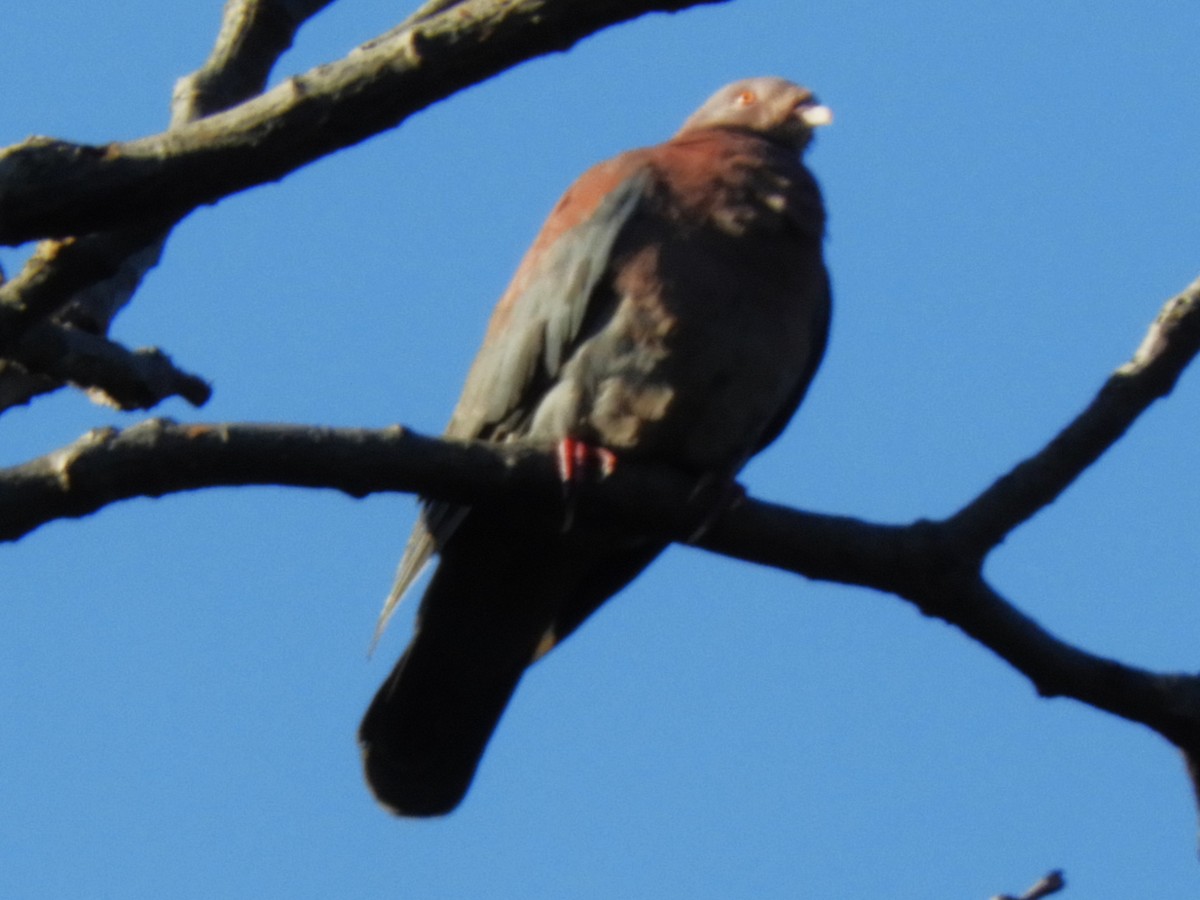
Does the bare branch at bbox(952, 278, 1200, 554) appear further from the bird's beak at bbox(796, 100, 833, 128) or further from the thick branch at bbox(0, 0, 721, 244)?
the bird's beak at bbox(796, 100, 833, 128)

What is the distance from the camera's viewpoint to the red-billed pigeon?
4.87 metres

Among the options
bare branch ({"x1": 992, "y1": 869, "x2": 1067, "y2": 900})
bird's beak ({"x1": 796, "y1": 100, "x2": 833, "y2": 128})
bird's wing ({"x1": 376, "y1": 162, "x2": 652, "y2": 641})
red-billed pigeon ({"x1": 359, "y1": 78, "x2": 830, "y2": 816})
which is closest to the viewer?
bare branch ({"x1": 992, "y1": 869, "x2": 1067, "y2": 900})

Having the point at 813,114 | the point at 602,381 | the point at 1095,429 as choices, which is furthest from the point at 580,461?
the point at 813,114

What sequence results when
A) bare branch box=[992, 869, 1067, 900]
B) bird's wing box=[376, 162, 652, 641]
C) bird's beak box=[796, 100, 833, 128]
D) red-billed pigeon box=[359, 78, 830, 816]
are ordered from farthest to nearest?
bird's beak box=[796, 100, 833, 128] < bird's wing box=[376, 162, 652, 641] < red-billed pigeon box=[359, 78, 830, 816] < bare branch box=[992, 869, 1067, 900]

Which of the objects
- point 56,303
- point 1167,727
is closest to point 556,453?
point 56,303

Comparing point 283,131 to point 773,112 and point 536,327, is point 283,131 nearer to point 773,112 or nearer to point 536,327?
point 536,327

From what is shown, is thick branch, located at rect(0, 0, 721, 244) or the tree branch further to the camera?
the tree branch

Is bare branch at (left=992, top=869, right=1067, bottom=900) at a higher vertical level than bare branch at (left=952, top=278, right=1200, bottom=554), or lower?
lower

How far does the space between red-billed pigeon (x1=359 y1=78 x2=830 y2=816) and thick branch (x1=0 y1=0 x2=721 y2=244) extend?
1.72 metres

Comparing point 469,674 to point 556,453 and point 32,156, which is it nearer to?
point 556,453

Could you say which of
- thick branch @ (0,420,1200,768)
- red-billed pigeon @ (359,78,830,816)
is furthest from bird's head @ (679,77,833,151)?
thick branch @ (0,420,1200,768)

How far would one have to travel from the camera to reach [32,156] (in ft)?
9.78

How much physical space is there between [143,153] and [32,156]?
18cm

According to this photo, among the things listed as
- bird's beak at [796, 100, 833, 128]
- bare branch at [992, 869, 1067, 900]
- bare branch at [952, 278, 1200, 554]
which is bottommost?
bare branch at [992, 869, 1067, 900]
